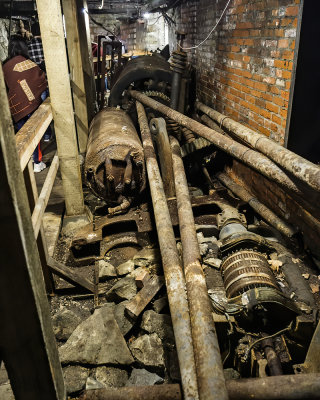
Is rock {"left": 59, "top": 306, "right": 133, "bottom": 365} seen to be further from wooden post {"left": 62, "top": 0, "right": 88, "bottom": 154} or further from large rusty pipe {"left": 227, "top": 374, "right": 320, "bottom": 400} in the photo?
wooden post {"left": 62, "top": 0, "right": 88, "bottom": 154}

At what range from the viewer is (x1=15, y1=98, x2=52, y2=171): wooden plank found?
6.62 ft

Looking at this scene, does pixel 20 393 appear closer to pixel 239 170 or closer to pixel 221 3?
pixel 239 170

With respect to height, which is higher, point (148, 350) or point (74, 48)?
point (74, 48)

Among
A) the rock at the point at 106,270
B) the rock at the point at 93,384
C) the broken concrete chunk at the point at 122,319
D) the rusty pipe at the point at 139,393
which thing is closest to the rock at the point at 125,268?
the rock at the point at 106,270

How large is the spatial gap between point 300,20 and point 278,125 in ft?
3.16

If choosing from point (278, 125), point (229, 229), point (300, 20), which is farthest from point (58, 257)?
point (300, 20)

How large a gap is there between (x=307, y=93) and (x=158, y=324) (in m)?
2.51

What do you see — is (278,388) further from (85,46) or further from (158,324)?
(85,46)

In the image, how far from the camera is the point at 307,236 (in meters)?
2.95

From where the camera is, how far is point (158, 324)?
2395 mm

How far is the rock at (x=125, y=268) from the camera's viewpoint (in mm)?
2979

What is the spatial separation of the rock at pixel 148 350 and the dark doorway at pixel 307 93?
7.43 ft

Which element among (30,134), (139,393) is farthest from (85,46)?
(139,393)

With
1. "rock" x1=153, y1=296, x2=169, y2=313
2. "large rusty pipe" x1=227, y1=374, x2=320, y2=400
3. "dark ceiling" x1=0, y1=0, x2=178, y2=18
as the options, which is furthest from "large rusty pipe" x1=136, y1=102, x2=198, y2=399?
"dark ceiling" x1=0, y1=0, x2=178, y2=18
